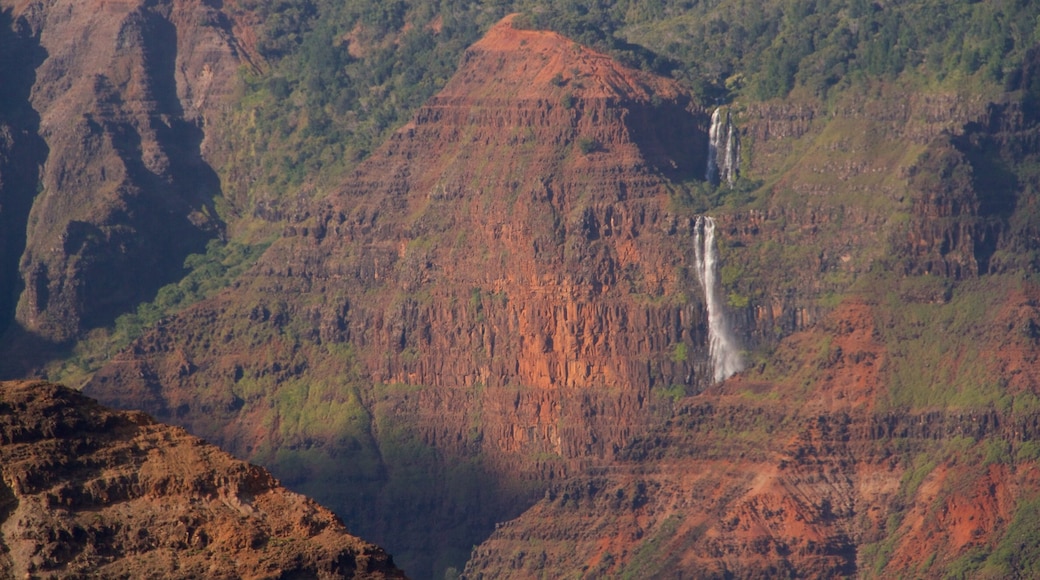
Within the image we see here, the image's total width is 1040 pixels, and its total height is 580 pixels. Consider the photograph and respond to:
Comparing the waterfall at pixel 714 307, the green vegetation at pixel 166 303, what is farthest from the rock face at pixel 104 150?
the waterfall at pixel 714 307

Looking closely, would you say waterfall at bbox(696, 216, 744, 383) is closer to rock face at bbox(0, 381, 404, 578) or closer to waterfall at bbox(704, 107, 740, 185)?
waterfall at bbox(704, 107, 740, 185)

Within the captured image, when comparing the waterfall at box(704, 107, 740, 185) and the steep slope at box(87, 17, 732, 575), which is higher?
the waterfall at box(704, 107, 740, 185)

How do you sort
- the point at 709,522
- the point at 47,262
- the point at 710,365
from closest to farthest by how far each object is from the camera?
the point at 709,522, the point at 710,365, the point at 47,262

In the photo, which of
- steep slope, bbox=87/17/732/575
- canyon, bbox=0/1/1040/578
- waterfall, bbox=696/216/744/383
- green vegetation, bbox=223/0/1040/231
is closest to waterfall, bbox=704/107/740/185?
canyon, bbox=0/1/1040/578

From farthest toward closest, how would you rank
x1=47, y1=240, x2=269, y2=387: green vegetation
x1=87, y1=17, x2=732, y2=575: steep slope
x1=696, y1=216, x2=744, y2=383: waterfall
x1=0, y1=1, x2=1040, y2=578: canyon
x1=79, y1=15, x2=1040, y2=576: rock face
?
x1=47, y1=240, x2=269, y2=387: green vegetation < x1=87, y1=17, x2=732, y2=575: steep slope < x1=696, y1=216, x2=744, y2=383: waterfall < x1=79, y1=15, x2=1040, y2=576: rock face < x1=0, y1=1, x2=1040, y2=578: canyon

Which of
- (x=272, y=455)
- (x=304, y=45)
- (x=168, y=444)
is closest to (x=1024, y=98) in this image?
(x=272, y=455)

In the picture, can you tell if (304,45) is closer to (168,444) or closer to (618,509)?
(618,509)
